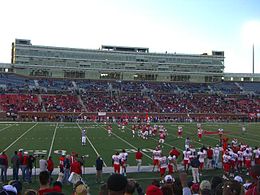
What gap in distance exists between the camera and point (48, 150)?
22500mm

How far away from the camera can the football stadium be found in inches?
941

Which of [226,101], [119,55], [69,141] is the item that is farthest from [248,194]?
[119,55]

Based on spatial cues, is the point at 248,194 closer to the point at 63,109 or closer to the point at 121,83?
the point at 63,109

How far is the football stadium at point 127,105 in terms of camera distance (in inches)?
941

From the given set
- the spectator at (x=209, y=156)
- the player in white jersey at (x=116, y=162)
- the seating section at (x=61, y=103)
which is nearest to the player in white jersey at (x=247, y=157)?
the spectator at (x=209, y=156)

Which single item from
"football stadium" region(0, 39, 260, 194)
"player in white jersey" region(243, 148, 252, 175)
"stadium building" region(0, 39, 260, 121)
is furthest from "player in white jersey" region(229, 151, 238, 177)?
"stadium building" region(0, 39, 260, 121)

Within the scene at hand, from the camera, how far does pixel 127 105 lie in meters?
60.9

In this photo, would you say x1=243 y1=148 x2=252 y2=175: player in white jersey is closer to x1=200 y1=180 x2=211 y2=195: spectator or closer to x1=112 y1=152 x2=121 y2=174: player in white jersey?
x1=112 y1=152 x2=121 y2=174: player in white jersey

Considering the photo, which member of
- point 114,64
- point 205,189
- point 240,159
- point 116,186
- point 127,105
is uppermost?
point 114,64

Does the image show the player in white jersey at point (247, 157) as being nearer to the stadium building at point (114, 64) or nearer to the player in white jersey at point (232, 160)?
the player in white jersey at point (232, 160)

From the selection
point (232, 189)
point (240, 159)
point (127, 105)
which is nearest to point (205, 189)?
point (232, 189)

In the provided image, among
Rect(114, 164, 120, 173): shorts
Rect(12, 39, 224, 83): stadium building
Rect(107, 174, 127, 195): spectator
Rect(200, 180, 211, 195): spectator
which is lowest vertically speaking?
Rect(114, 164, 120, 173): shorts

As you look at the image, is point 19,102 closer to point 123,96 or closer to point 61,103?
point 61,103

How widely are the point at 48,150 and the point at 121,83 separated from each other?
54.2 metres
